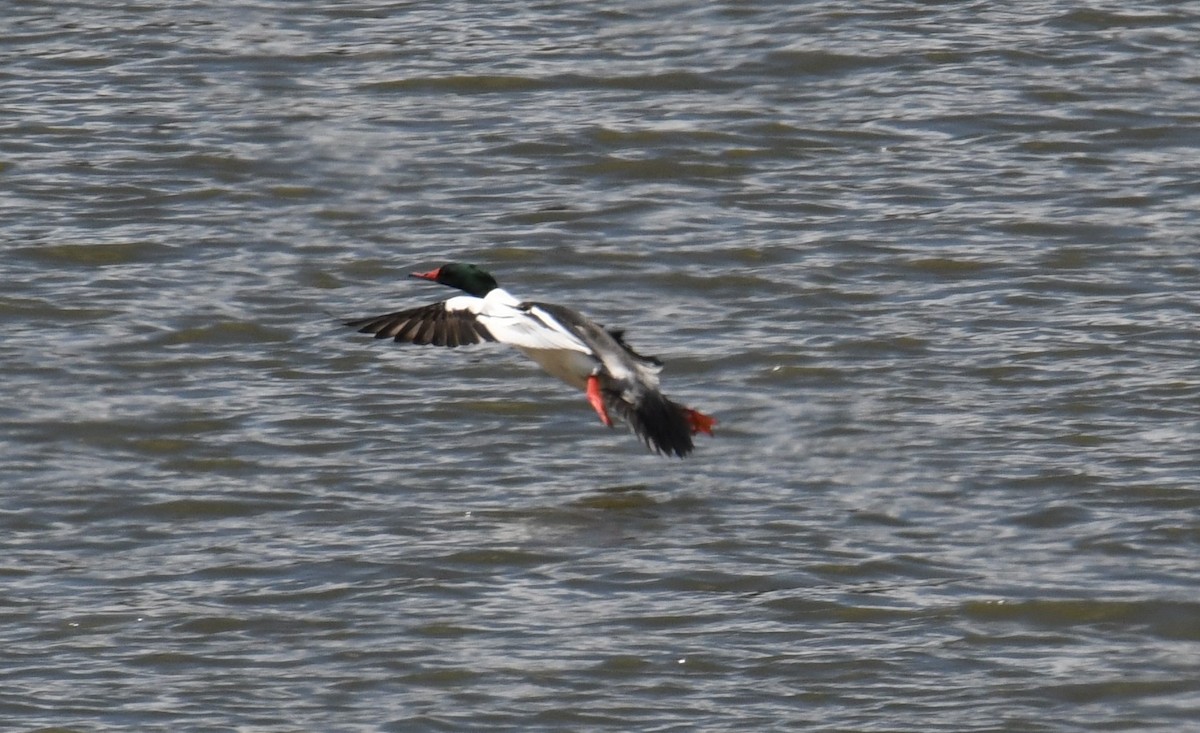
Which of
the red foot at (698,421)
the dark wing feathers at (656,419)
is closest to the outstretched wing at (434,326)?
the dark wing feathers at (656,419)

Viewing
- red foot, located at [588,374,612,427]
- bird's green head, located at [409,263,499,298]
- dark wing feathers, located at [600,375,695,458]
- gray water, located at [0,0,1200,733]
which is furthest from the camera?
bird's green head, located at [409,263,499,298]

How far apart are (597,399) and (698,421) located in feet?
1.42

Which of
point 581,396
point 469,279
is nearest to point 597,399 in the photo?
point 581,396

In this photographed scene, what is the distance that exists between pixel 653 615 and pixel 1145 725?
5.51ft

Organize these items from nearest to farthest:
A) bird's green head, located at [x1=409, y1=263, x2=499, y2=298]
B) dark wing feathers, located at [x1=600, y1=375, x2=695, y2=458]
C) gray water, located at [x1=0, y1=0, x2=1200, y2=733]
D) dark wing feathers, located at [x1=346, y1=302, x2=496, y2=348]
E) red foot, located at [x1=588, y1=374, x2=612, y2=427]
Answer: gray water, located at [x1=0, y1=0, x2=1200, y2=733] < dark wing feathers, located at [x1=600, y1=375, x2=695, y2=458] < red foot, located at [x1=588, y1=374, x2=612, y2=427] < dark wing feathers, located at [x1=346, y1=302, x2=496, y2=348] < bird's green head, located at [x1=409, y1=263, x2=499, y2=298]

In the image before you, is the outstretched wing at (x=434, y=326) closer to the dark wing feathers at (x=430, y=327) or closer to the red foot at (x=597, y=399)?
the dark wing feathers at (x=430, y=327)

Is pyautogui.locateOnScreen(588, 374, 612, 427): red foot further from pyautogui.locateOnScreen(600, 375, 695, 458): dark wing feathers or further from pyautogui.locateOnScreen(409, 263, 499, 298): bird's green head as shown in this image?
pyautogui.locateOnScreen(409, 263, 499, 298): bird's green head

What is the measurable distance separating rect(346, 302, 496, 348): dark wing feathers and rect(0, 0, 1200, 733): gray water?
0.38m

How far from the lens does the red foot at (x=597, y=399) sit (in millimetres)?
9328

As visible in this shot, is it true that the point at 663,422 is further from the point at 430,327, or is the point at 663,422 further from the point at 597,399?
the point at 430,327

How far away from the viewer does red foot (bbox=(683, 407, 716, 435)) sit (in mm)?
9211

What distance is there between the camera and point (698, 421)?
30.3 feet

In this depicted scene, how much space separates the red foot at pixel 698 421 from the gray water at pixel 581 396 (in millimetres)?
151

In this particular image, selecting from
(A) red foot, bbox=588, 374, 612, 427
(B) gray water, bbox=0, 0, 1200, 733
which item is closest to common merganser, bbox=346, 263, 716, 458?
(A) red foot, bbox=588, 374, 612, 427
